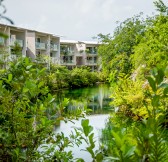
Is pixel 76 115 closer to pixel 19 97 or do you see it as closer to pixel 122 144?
pixel 19 97

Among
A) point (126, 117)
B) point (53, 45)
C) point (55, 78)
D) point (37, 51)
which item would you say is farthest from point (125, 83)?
point (53, 45)

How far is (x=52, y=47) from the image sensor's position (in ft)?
117

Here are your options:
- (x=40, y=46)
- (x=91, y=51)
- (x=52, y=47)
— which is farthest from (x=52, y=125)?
(x=91, y=51)

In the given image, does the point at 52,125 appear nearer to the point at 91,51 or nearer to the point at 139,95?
the point at 139,95

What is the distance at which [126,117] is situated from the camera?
9602 millimetres

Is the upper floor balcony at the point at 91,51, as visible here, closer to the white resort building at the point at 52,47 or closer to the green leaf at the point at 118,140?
the white resort building at the point at 52,47

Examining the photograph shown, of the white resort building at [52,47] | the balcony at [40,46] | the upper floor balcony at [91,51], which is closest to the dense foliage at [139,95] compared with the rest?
the white resort building at [52,47]

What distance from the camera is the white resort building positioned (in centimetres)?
2952

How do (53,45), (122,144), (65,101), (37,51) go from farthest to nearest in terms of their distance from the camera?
(53,45) < (37,51) < (65,101) < (122,144)

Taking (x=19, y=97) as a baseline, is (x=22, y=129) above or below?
below

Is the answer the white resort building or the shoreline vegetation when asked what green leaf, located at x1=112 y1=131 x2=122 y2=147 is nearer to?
the shoreline vegetation

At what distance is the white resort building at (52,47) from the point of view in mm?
29516

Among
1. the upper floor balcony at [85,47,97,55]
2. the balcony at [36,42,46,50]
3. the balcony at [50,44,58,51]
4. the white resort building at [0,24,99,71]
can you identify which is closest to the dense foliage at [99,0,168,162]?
the white resort building at [0,24,99,71]

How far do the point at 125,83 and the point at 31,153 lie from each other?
27.0 feet
